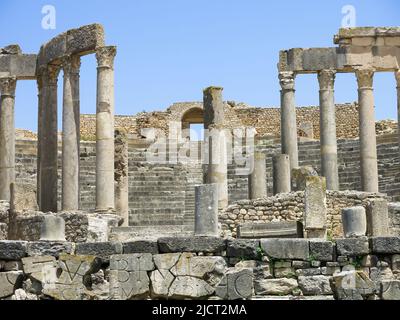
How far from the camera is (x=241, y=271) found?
16484 mm

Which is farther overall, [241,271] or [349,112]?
[349,112]

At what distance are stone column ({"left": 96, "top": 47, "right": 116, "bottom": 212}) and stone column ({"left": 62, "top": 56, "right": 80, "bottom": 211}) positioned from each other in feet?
3.41

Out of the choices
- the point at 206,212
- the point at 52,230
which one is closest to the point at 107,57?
the point at 206,212

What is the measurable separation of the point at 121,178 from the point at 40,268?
14517 mm

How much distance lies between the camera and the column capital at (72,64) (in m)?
29.9

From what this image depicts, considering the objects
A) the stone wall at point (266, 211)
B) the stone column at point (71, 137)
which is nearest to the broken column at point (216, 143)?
the stone wall at point (266, 211)

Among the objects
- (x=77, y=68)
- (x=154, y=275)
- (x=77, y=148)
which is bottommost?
(x=154, y=275)

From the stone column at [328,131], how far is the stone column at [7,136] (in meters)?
10.6

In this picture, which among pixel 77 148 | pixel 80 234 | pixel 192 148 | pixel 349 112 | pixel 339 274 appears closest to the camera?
pixel 339 274

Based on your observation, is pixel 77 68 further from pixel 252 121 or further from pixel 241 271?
pixel 252 121

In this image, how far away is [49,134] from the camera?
3102cm

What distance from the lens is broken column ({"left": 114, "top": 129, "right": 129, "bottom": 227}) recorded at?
3106 cm

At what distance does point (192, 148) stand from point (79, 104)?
13.7m

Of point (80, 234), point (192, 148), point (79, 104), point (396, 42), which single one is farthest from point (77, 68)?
point (192, 148)
